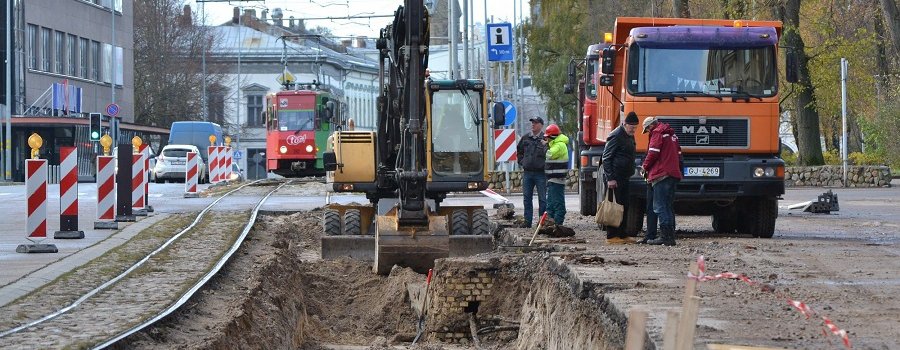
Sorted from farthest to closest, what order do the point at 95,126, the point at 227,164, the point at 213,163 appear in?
the point at 227,164, the point at 213,163, the point at 95,126

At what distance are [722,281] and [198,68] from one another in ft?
275

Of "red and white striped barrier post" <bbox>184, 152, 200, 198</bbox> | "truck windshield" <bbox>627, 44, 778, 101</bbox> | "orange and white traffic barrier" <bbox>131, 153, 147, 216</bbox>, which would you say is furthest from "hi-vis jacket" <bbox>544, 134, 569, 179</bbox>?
"red and white striped barrier post" <bbox>184, 152, 200, 198</bbox>

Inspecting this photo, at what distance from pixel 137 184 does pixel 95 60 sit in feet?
168

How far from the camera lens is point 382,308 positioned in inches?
704

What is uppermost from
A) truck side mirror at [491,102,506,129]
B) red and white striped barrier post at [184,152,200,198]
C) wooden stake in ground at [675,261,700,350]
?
truck side mirror at [491,102,506,129]

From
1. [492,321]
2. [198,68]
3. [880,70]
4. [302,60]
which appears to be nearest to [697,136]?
[492,321]

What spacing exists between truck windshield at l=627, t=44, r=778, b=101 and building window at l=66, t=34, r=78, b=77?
5582 cm

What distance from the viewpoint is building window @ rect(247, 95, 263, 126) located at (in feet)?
363

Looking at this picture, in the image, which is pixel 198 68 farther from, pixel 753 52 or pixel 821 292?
pixel 821 292

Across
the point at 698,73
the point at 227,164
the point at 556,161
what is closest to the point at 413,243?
the point at 556,161

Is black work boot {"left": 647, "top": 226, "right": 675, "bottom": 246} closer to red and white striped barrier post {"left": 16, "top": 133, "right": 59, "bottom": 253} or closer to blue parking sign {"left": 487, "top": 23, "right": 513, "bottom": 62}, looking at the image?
red and white striped barrier post {"left": 16, "top": 133, "right": 59, "bottom": 253}

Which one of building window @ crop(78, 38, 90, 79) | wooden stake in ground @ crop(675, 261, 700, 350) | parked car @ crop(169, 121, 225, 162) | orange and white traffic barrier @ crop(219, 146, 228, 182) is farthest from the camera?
building window @ crop(78, 38, 90, 79)

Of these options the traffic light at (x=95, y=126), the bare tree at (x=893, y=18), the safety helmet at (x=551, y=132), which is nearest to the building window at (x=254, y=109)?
the traffic light at (x=95, y=126)

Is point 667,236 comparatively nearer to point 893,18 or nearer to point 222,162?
point 893,18
